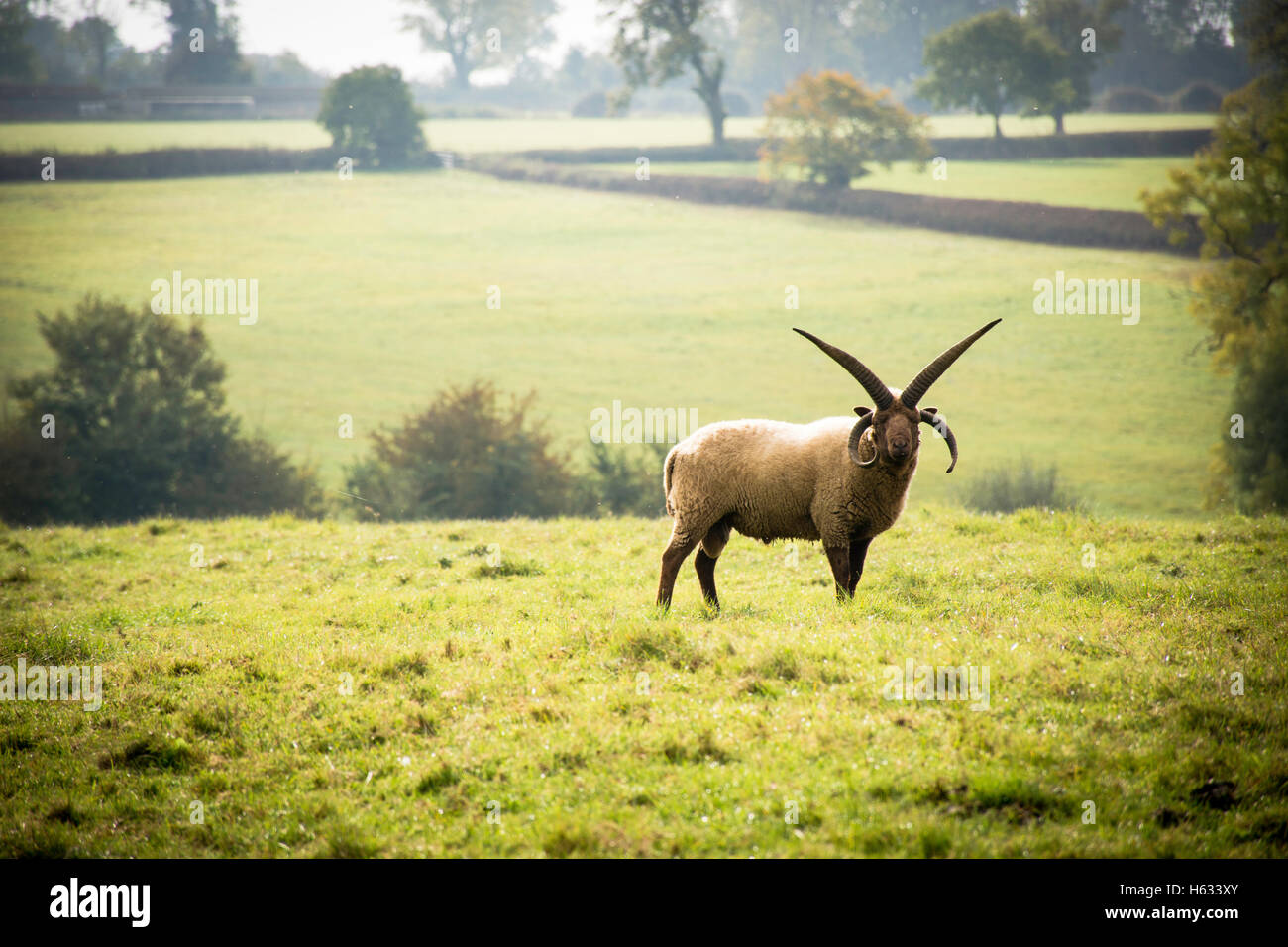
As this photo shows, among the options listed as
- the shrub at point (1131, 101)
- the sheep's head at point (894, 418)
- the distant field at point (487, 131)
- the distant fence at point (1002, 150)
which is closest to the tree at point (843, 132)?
A: the distant fence at point (1002, 150)

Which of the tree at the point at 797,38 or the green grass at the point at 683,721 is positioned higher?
the tree at the point at 797,38

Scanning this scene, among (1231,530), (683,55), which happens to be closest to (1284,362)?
(1231,530)

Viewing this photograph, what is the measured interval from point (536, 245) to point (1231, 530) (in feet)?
235

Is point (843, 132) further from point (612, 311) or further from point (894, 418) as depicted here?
point (894, 418)

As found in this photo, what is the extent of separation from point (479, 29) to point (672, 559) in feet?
398

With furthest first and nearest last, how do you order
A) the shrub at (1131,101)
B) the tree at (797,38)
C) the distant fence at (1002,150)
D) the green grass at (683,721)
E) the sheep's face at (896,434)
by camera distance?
1. the tree at (797,38)
2. the shrub at (1131,101)
3. the distant fence at (1002,150)
4. the sheep's face at (896,434)
5. the green grass at (683,721)

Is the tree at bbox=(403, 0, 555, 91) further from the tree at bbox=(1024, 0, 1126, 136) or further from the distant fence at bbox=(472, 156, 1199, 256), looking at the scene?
the tree at bbox=(1024, 0, 1126, 136)

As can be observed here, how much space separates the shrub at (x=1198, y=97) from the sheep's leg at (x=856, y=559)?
83558mm

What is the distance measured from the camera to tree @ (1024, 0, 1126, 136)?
80.1 meters

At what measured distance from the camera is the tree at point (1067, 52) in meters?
80.1

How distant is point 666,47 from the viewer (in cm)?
8994

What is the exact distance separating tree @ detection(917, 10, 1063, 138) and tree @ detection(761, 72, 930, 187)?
5.25 metres

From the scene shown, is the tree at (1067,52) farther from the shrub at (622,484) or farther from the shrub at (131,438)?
the shrub at (131,438)

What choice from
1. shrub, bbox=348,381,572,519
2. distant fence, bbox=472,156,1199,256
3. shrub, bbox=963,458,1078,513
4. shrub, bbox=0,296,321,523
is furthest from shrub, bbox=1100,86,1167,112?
shrub, bbox=0,296,321,523
